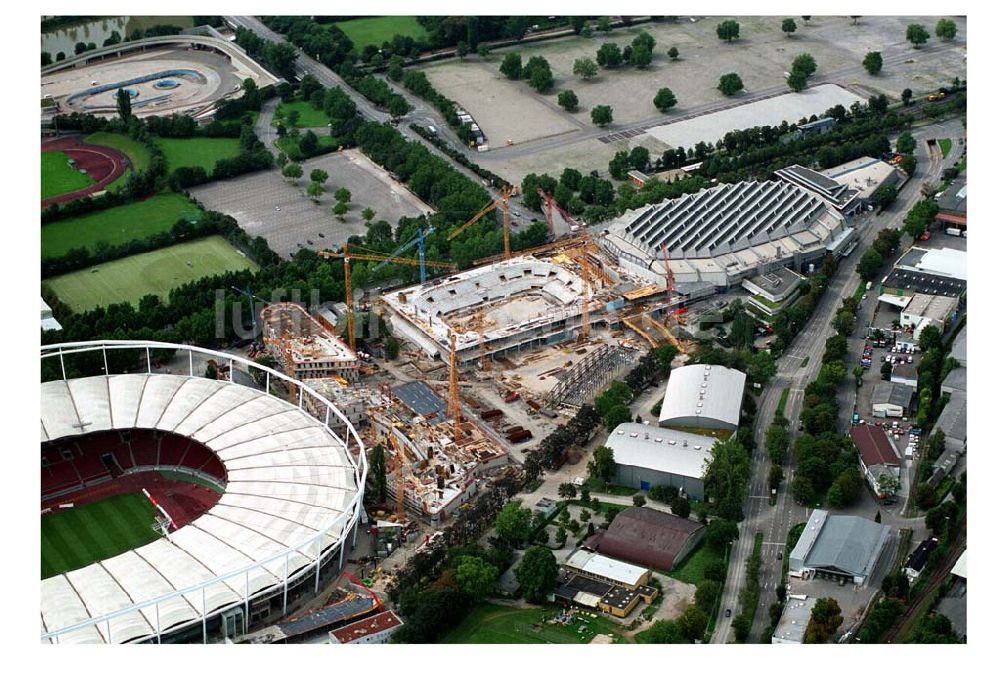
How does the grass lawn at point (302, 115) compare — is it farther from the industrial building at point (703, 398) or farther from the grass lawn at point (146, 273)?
the industrial building at point (703, 398)

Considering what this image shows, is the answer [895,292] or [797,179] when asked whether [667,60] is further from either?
[895,292]

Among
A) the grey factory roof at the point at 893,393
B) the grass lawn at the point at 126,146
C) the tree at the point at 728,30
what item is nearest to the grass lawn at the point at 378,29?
the grass lawn at the point at 126,146

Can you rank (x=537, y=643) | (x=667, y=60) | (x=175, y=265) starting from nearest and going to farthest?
(x=537, y=643) < (x=175, y=265) < (x=667, y=60)

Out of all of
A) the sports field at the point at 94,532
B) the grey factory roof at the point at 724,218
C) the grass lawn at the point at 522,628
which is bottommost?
the sports field at the point at 94,532

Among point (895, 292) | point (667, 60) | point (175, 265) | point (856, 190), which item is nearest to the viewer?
point (895, 292)

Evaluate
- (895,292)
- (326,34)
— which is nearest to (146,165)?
(326,34)

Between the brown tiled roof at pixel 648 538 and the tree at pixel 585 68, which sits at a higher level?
the tree at pixel 585 68

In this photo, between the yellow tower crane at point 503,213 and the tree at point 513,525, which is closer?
the tree at point 513,525

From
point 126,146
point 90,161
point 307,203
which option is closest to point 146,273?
point 307,203
